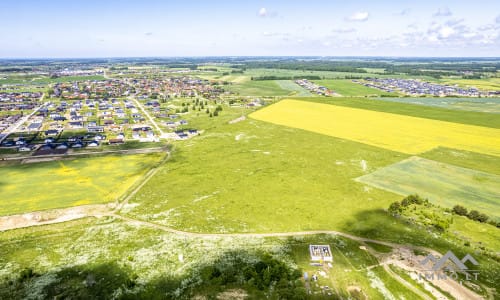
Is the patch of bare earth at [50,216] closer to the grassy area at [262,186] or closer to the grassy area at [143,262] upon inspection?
the grassy area at [143,262]

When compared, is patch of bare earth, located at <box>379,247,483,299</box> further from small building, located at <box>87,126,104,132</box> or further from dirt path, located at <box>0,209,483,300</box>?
small building, located at <box>87,126,104,132</box>

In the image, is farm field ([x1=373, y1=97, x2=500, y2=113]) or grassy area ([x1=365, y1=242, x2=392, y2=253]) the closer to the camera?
grassy area ([x1=365, y1=242, x2=392, y2=253])

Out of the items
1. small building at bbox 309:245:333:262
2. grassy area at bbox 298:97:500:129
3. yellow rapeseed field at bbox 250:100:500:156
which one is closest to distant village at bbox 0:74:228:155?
yellow rapeseed field at bbox 250:100:500:156

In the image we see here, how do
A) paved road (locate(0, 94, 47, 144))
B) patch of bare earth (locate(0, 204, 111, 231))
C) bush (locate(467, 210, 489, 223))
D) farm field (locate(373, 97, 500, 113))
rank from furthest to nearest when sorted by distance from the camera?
farm field (locate(373, 97, 500, 113))
paved road (locate(0, 94, 47, 144))
patch of bare earth (locate(0, 204, 111, 231))
bush (locate(467, 210, 489, 223))

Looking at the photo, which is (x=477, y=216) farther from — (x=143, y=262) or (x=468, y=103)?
(x=468, y=103)

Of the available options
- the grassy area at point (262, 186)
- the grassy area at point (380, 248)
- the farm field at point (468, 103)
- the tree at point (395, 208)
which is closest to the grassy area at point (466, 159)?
the grassy area at point (262, 186)

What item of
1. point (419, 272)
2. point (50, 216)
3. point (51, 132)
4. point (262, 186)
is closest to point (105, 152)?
point (51, 132)

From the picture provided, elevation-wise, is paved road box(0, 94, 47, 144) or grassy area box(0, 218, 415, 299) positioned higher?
paved road box(0, 94, 47, 144)
